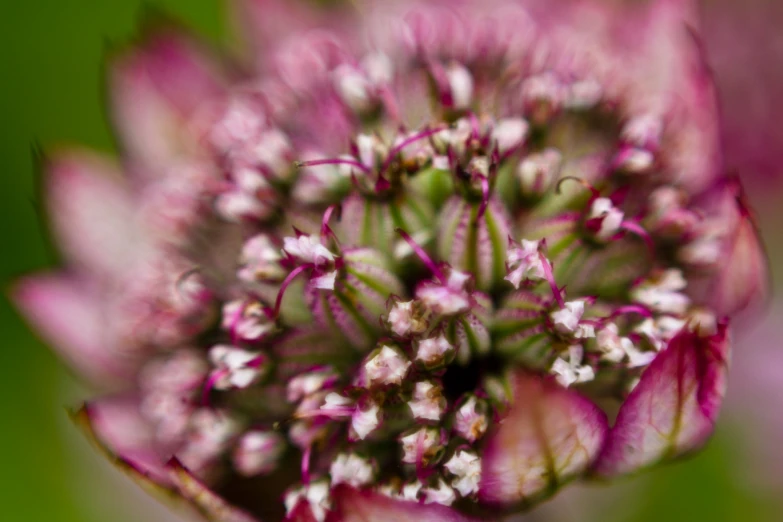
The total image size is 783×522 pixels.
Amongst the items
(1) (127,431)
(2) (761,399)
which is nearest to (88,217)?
(1) (127,431)

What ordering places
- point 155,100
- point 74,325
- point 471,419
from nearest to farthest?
point 471,419 < point 74,325 < point 155,100

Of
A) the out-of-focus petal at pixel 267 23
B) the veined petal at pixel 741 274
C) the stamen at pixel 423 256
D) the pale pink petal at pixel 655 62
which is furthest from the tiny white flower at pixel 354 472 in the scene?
the out-of-focus petal at pixel 267 23

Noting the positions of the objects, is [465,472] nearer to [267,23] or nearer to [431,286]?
[431,286]

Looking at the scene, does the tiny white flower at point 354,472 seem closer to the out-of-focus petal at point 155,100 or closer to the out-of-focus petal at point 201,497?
the out-of-focus petal at point 201,497

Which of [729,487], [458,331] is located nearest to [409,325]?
[458,331]

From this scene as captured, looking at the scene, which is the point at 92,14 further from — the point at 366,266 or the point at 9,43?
the point at 366,266

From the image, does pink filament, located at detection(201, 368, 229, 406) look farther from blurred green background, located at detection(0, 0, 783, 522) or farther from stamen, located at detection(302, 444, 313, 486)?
blurred green background, located at detection(0, 0, 783, 522)
